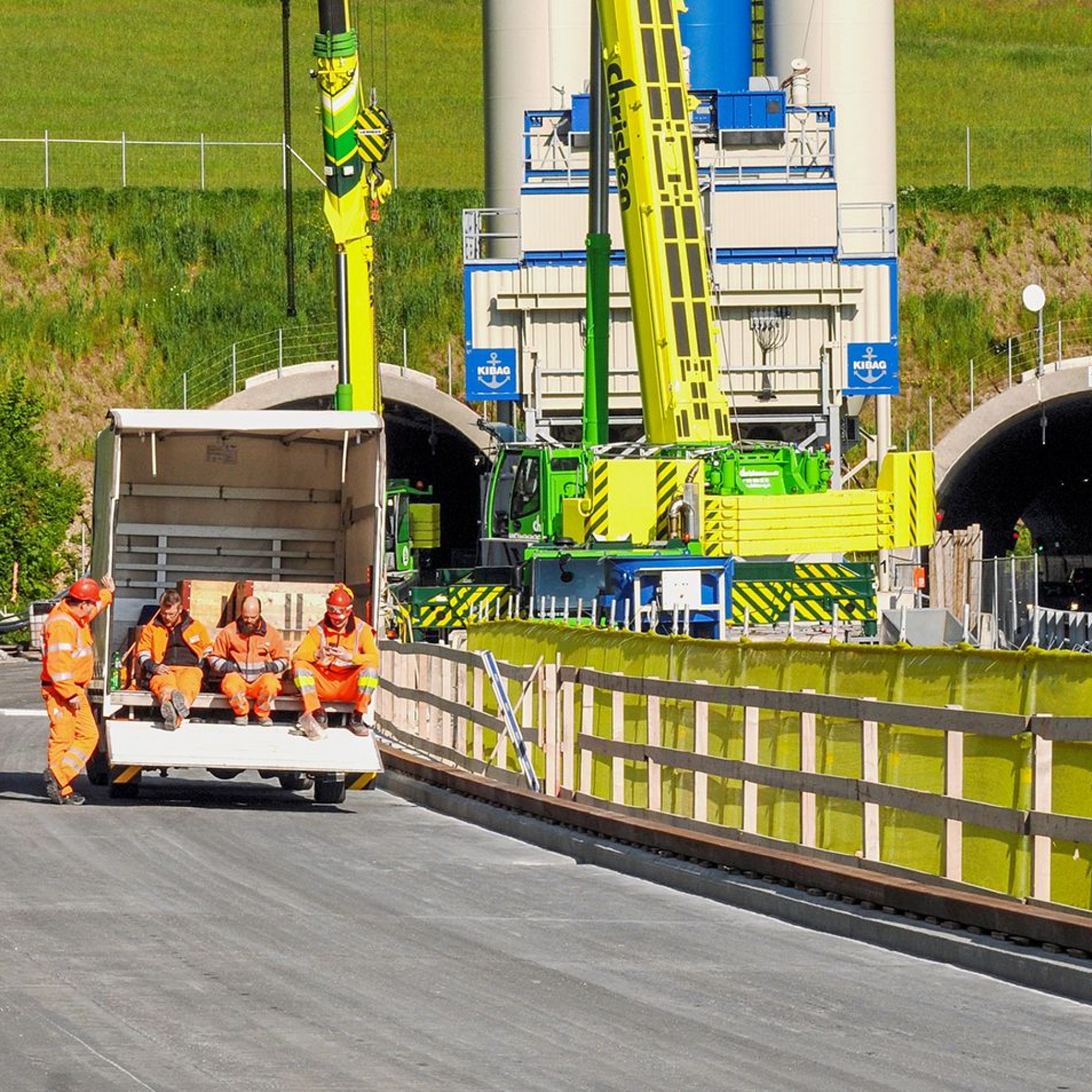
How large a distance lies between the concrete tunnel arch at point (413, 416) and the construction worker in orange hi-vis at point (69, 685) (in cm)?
2529

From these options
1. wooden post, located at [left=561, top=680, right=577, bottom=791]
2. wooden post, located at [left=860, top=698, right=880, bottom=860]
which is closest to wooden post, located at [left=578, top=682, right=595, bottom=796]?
wooden post, located at [left=561, top=680, right=577, bottom=791]

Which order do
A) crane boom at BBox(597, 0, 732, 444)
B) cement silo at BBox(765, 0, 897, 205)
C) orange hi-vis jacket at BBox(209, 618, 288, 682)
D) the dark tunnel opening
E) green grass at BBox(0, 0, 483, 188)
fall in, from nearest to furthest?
orange hi-vis jacket at BBox(209, 618, 288, 682) < crane boom at BBox(597, 0, 732, 444) < the dark tunnel opening < cement silo at BBox(765, 0, 897, 205) < green grass at BBox(0, 0, 483, 188)

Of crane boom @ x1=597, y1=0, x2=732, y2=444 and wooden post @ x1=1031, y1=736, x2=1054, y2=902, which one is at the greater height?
crane boom @ x1=597, y1=0, x2=732, y2=444

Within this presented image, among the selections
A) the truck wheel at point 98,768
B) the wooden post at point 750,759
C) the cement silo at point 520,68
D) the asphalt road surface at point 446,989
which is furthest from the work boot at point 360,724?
the cement silo at point 520,68

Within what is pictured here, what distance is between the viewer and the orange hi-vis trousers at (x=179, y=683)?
1827 cm

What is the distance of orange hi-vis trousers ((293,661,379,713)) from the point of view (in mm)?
18609

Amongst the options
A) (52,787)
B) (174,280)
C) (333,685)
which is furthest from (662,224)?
(174,280)

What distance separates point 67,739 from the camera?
17.9 metres

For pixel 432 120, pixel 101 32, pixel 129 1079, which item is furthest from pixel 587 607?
pixel 101 32

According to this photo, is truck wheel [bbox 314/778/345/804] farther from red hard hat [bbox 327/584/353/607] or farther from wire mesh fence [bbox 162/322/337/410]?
wire mesh fence [bbox 162/322/337/410]

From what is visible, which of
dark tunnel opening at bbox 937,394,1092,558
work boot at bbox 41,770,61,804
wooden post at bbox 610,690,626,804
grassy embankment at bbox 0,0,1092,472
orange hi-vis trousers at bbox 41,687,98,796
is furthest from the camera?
grassy embankment at bbox 0,0,1092,472

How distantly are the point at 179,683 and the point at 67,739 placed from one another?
1.04m

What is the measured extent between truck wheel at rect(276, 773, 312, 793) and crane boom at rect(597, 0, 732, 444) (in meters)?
9.12

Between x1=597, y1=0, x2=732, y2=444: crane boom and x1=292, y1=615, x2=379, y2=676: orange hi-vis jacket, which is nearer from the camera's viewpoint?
x1=292, y1=615, x2=379, y2=676: orange hi-vis jacket
